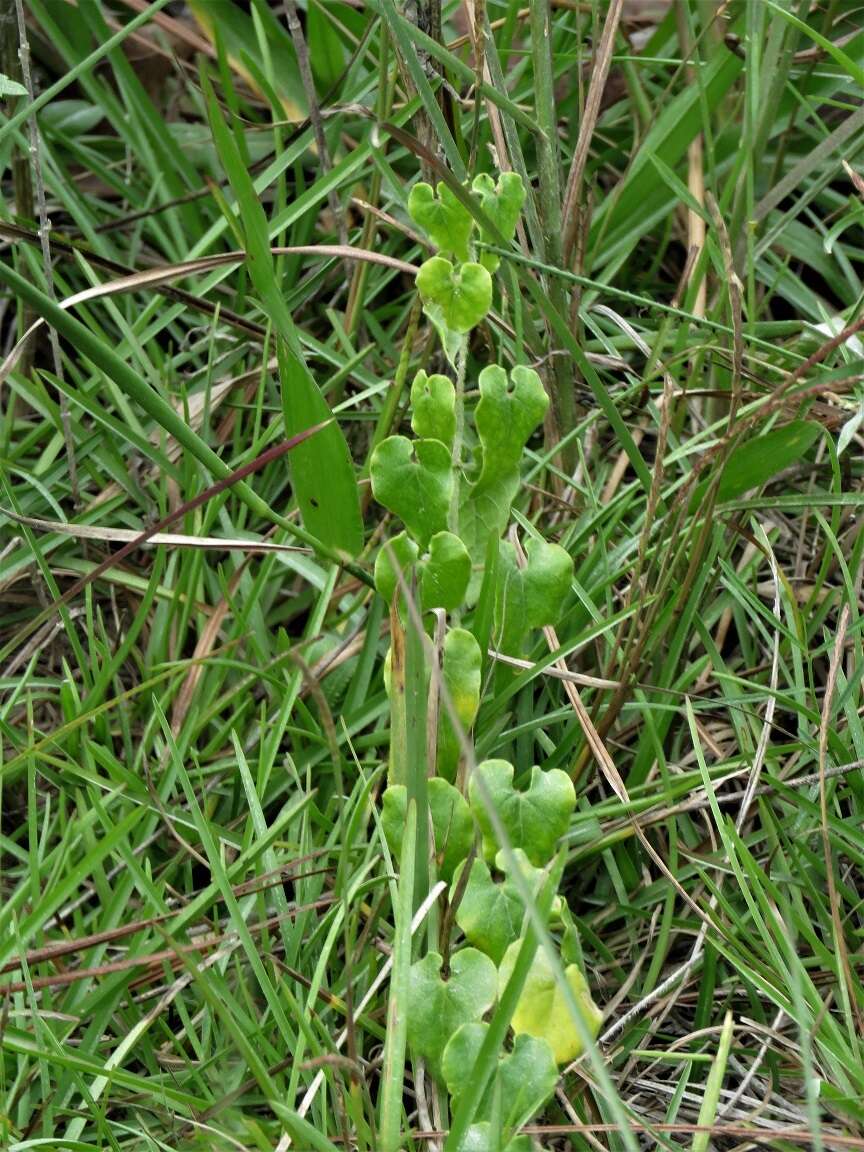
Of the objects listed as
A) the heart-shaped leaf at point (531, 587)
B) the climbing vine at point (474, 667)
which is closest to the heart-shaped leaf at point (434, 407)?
the climbing vine at point (474, 667)

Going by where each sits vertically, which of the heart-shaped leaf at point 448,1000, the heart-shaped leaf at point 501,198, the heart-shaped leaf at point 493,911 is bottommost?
the heart-shaped leaf at point 448,1000

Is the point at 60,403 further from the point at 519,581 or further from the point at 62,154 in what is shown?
the point at 519,581

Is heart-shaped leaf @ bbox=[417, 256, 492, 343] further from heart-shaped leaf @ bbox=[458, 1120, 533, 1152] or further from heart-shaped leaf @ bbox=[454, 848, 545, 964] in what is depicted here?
heart-shaped leaf @ bbox=[458, 1120, 533, 1152]

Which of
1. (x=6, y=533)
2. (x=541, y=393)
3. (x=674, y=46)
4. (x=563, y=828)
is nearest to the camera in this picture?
(x=563, y=828)

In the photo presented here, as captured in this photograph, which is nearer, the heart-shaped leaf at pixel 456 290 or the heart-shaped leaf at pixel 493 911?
the heart-shaped leaf at pixel 493 911

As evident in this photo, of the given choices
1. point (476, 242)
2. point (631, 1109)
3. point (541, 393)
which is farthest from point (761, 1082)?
point (476, 242)

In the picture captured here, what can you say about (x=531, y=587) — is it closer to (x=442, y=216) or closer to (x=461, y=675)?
(x=461, y=675)

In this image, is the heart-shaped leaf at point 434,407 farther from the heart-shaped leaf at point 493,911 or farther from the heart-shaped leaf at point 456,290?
the heart-shaped leaf at point 493,911
